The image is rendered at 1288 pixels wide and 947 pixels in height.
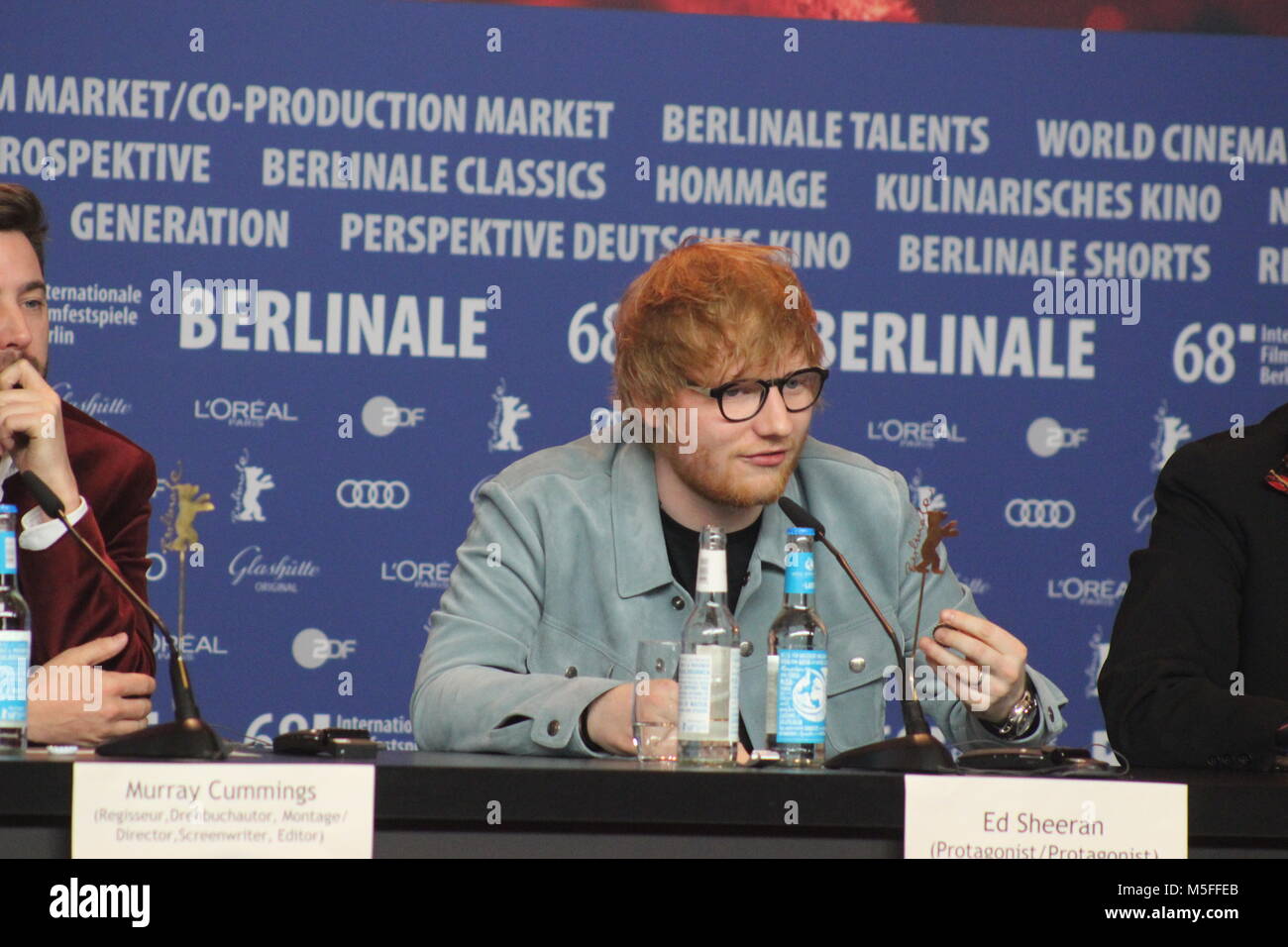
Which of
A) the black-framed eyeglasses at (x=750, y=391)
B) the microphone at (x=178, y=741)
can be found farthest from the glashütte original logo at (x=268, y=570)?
the microphone at (x=178, y=741)

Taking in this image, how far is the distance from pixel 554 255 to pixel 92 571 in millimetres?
1804

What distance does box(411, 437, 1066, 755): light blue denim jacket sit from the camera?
2.20 m

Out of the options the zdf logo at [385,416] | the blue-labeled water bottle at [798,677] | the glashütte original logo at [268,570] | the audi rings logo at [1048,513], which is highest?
the zdf logo at [385,416]

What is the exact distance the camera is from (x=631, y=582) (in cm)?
226

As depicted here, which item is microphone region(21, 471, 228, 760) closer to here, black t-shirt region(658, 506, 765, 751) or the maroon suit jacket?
the maroon suit jacket

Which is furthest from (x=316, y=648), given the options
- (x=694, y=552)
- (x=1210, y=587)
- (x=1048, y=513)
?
(x=1210, y=587)

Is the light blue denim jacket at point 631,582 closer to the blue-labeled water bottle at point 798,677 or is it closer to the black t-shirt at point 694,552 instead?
the black t-shirt at point 694,552

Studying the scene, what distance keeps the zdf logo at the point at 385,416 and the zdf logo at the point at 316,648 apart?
0.52 metres

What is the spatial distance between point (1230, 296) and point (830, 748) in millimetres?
A: 2245

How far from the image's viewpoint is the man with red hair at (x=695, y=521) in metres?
2.18

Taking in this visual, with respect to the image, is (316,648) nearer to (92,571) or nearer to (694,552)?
(92,571)

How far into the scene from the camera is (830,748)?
2.25m

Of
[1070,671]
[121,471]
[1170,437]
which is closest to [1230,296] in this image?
[1170,437]
